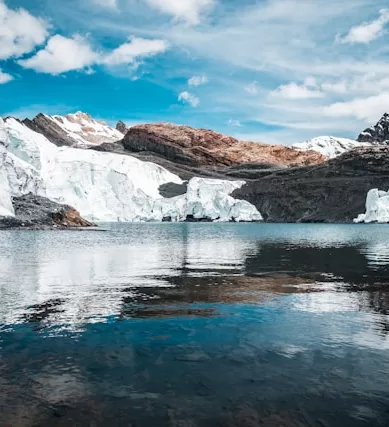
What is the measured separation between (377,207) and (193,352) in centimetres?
11319

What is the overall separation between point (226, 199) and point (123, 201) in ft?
97.9

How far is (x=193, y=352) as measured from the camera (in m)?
10.5

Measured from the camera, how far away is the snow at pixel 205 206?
137 metres

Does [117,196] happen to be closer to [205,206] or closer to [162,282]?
[205,206]

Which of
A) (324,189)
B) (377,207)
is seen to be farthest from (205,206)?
(377,207)

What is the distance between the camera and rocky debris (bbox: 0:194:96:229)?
69.7 meters

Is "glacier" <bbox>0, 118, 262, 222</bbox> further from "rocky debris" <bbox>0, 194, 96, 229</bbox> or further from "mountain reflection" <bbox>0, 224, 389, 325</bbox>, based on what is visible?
"mountain reflection" <bbox>0, 224, 389, 325</bbox>

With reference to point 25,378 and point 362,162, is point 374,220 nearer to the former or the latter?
point 362,162

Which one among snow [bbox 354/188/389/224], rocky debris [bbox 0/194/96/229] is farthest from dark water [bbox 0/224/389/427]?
snow [bbox 354/188/389/224]

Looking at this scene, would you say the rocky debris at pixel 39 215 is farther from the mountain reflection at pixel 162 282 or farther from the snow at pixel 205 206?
the snow at pixel 205 206

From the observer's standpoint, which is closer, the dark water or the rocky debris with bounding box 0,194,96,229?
the dark water

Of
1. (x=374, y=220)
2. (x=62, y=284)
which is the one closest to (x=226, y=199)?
(x=374, y=220)

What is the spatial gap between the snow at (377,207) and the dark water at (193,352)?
99.9m

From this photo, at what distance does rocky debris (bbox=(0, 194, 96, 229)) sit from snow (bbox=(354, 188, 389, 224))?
72502 millimetres
